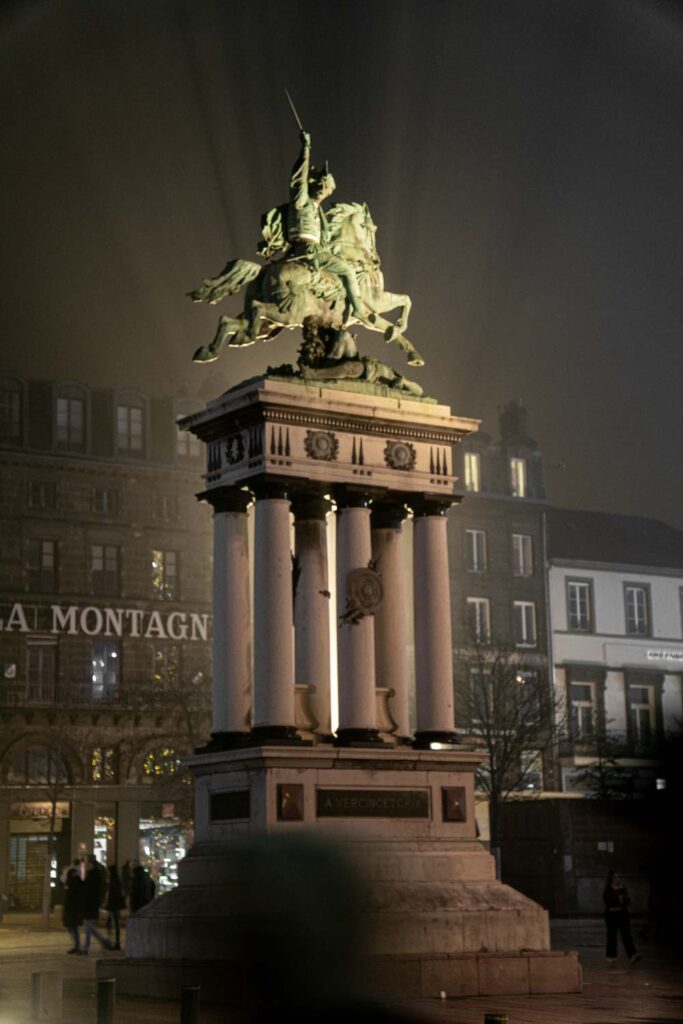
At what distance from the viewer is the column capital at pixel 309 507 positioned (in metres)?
26.3

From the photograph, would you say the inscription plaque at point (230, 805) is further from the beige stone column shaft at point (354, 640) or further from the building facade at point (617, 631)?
the building facade at point (617, 631)

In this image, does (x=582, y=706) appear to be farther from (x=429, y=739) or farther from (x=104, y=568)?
(x=429, y=739)

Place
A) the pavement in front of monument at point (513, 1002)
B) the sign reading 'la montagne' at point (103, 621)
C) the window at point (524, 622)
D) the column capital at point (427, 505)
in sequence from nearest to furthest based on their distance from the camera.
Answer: the pavement in front of monument at point (513, 1002), the column capital at point (427, 505), the sign reading 'la montagne' at point (103, 621), the window at point (524, 622)

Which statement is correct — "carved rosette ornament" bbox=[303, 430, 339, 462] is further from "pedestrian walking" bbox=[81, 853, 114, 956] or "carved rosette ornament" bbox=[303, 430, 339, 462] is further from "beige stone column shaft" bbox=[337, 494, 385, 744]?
"pedestrian walking" bbox=[81, 853, 114, 956]

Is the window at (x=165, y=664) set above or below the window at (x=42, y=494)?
below

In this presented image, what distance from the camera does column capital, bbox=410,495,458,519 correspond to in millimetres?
27047

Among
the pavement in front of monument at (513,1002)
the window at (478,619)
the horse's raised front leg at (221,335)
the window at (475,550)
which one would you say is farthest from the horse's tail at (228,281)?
the window at (475,550)

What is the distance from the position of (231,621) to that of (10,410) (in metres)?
46.6

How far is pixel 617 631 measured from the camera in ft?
272

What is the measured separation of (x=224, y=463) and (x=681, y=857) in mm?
29730

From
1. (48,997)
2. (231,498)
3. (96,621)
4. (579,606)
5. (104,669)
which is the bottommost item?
(48,997)

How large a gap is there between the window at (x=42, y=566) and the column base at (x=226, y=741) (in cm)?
4666

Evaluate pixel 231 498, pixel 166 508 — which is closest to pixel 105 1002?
pixel 231 498

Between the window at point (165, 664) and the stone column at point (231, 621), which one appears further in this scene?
the window at point (165, 664)
